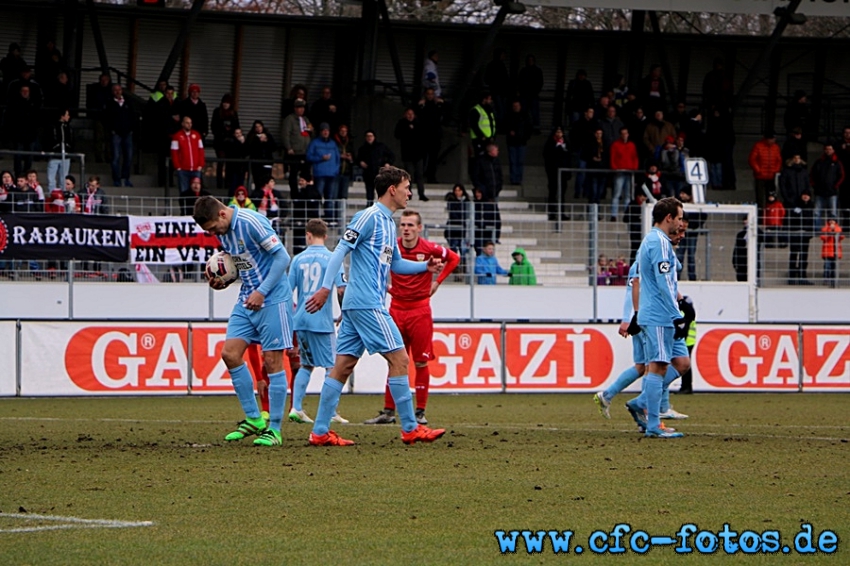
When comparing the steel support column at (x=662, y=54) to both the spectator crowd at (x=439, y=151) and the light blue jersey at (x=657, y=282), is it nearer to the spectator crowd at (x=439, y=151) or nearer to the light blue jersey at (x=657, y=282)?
the spectator crowd at (x=439, y=151)

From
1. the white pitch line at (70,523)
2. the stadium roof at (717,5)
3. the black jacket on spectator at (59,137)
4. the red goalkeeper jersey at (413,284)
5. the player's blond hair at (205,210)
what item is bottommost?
the white pitch line at (70,523)

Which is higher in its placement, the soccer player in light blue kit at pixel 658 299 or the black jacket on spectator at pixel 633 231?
the black jacket on spectator at pixel 633 231

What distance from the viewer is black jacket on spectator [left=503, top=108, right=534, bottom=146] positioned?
30.6 meters

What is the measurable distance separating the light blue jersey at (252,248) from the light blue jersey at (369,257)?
58 centimetres

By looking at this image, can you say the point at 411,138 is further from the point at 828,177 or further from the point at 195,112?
the point at 828,177

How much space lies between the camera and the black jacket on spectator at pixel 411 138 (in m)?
28.2

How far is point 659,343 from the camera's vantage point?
40.8 feet

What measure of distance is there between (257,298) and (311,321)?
328 cm

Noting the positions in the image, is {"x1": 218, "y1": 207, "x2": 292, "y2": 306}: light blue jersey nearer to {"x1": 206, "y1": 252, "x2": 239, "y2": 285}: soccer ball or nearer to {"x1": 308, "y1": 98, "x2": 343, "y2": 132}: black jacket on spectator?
{"x1": 206, "y1": 252, "x2": 239, "y2": 285}: soccer ball

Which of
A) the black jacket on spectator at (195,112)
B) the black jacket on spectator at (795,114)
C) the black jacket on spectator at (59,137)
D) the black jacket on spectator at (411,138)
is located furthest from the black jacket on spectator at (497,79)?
the black jacket on spectator at (59,137)

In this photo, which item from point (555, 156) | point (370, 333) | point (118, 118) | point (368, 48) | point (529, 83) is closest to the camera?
point (370, 333)

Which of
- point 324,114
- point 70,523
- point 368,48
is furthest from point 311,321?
point 368,48

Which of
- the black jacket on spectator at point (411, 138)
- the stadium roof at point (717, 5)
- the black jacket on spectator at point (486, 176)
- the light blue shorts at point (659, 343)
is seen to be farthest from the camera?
the stadium roof at point (717, 5)

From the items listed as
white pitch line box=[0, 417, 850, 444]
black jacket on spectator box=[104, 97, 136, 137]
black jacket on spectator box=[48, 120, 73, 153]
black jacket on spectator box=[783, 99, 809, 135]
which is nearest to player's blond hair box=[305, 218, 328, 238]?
white pitch line box=[0, 417, 850, 444]
